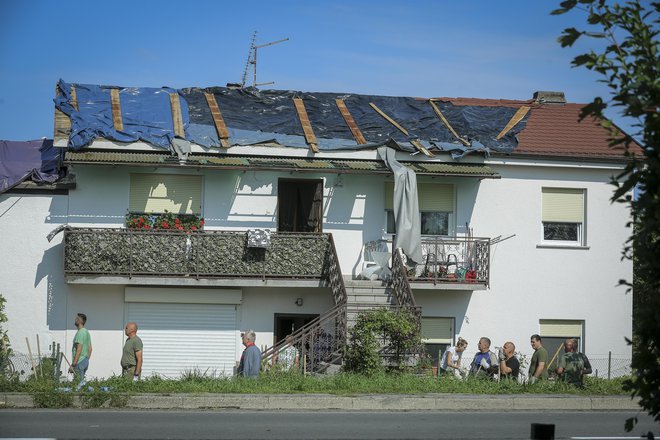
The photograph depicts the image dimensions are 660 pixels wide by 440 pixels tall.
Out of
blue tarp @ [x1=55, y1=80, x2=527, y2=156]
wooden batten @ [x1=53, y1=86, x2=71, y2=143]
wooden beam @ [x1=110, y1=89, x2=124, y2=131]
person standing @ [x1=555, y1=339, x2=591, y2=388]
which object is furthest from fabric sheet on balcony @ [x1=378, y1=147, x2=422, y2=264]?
wooden batten @ [x1=53, y1=86, x2=71, y2=143]

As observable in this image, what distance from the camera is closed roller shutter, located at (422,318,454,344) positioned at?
21.9 m

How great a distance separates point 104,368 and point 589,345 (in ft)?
38.1

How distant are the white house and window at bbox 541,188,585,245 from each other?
0.13ft

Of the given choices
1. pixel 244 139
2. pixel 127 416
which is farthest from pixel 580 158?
pixel 127 416

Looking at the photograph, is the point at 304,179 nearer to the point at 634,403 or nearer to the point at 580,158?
the point at 580,158

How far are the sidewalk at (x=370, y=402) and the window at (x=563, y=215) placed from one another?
7.53 meters

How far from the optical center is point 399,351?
1797 cm

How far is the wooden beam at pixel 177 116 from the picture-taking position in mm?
21172

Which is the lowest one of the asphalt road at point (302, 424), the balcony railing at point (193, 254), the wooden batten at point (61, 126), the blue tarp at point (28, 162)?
the asphalt road at point (302, 424)

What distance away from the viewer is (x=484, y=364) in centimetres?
1769

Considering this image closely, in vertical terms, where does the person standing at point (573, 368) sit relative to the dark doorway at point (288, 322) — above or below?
below

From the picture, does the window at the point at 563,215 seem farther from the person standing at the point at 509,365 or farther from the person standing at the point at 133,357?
the person standing at the point at 133,357

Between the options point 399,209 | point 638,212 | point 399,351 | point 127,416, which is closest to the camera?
point 638,212

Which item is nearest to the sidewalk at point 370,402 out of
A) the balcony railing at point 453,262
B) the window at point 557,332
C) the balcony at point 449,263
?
the balcony at point 449,263
